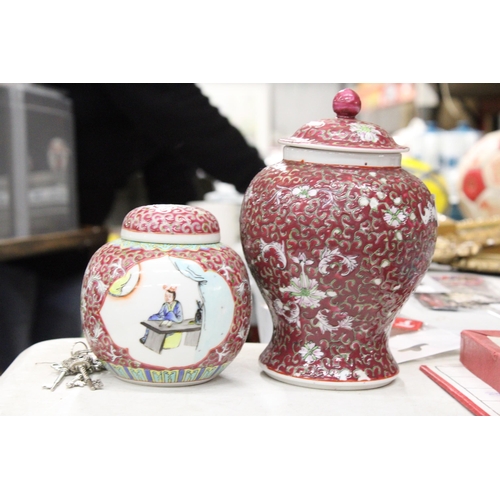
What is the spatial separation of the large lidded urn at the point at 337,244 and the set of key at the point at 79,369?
0.21m

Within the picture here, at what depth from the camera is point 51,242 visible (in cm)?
207

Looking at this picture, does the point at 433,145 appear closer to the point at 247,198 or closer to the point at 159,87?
the point at 159,87

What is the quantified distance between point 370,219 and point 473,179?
1123 mm

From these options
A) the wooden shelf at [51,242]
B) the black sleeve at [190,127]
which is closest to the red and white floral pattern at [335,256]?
the black sleeve at [190,127]

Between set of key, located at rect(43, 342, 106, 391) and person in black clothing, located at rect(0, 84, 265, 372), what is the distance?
3.37ft

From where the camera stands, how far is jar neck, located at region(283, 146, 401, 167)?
0.80 metres

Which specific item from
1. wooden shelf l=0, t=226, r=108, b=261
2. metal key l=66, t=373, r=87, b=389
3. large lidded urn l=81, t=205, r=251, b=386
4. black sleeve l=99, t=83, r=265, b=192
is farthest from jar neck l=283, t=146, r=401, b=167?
wooden shelf l=0, t=226, r=108, b=261

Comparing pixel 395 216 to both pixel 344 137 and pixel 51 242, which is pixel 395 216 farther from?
pixel 51 242

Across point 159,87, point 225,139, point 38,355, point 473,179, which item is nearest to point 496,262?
point 473,179

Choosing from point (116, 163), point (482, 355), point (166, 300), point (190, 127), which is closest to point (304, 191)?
point (166, 300)

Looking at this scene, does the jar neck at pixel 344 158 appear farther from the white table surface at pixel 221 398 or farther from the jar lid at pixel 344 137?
the white table surface at pixel 221 398

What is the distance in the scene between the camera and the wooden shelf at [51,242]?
191 cm

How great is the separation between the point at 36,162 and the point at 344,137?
1.46m

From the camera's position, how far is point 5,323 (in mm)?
1875
